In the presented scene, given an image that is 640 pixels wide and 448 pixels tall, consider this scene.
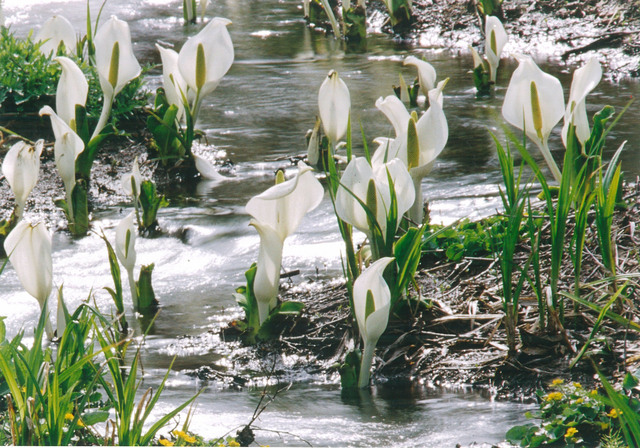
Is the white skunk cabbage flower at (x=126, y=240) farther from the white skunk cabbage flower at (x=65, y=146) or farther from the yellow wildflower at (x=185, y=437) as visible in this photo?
the yellow wildflower at (x=185, y=437)

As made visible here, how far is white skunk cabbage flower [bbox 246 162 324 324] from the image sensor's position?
2.29 metres

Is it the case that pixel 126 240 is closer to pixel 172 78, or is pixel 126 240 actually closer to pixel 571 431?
pixel 172 78

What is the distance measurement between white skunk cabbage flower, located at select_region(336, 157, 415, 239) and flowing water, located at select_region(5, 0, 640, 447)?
0.51 metres

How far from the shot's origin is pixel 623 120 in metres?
4.75

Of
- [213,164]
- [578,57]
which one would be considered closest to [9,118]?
[213,164]

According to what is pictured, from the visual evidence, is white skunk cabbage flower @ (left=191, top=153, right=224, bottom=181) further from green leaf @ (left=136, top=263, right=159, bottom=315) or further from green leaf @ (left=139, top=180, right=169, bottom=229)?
green leaf @ (left=136, top=263, right=159, bottom=315)

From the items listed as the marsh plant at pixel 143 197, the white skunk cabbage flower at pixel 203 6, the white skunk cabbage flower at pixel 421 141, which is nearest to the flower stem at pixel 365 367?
the white skunk cabbage flower at pixel 421 141

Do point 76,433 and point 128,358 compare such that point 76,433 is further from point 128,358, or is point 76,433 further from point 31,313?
point 31,313

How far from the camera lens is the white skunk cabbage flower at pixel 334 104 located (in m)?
3.30

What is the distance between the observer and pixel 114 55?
331 centimetres

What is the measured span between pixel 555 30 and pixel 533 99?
477cm

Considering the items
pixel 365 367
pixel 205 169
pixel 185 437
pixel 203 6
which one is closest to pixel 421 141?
pixel 365 367

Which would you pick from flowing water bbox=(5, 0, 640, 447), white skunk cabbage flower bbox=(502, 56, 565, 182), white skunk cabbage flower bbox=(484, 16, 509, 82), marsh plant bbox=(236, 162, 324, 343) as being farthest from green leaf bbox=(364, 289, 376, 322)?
white skunk cabbage flower bbox=(484, 16, 509, 82)

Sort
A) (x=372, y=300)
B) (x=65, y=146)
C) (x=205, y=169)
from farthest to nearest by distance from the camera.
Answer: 1. (x=205, y=169)
2. (x=65, y=146)
3. (x=372, y=300)
